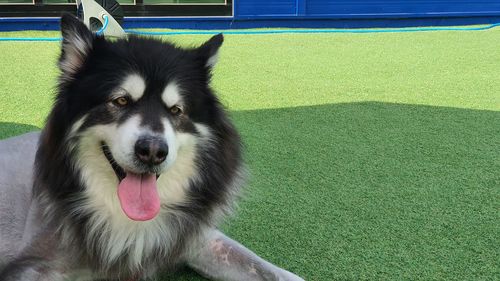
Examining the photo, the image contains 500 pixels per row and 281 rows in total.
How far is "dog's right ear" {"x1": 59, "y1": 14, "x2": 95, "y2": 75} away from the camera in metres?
1.83

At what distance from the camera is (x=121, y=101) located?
6.07 ft

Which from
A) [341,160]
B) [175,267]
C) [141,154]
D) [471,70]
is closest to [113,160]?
[141,154]

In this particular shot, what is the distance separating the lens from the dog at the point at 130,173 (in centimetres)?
184

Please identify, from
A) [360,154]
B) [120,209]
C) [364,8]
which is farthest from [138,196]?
[364,8]

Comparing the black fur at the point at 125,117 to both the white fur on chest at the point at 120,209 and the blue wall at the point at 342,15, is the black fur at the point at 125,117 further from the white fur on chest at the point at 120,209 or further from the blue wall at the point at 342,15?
the blue wall at the point at 342,15

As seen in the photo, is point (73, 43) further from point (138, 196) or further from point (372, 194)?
point (372, 194)

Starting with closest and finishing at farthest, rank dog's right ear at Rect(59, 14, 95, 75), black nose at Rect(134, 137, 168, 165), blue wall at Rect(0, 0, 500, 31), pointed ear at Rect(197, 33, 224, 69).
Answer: black nose at Rect(134, 137, 168, 165), dog's right ear at Rect(59, 14, 95, 75), pointed ear at Rect(197, 33, 224, 69), blue wall at Rect(0, 0, 500, 31)

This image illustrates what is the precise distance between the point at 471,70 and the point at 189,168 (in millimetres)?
5580

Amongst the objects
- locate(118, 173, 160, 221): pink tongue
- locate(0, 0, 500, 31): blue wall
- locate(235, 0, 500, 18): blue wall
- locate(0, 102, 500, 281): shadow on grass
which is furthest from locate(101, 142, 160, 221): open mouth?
locate(235, 0, 500, 18): blue wall

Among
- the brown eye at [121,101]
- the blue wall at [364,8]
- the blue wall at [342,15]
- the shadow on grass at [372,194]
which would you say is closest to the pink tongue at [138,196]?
the brown eye at [121,101]

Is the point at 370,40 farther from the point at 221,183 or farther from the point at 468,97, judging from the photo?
the point at 221,183

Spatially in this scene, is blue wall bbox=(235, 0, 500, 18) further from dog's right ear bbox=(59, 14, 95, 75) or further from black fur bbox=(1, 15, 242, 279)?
dog's right ear bbox=(59, 14, 95, 75)

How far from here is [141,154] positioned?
5.69ft

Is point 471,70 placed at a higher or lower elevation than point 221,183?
lower
